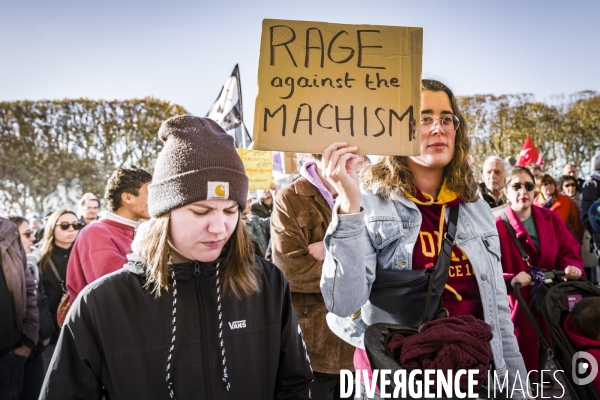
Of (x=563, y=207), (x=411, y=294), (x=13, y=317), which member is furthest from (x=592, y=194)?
(x=13, y=317)

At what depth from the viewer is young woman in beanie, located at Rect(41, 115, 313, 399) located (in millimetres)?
1666

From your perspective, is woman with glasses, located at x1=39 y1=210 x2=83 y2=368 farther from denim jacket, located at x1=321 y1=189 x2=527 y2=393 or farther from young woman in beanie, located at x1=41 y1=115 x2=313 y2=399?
denim jacket, located at x1=321 y1=189 x2=527 y2=393

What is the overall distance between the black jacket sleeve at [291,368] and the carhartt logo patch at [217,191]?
A: 18.8 inches

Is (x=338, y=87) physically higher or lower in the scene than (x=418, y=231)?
higher

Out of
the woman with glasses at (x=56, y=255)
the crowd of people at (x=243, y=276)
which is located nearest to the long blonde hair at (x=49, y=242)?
the woman with glasses at (x=56, y=255)

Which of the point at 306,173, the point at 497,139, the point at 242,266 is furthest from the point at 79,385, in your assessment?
the point at 497,139

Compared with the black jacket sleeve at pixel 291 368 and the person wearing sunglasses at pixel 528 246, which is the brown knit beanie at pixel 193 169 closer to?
the black jacket sleeve at pixel 291 368

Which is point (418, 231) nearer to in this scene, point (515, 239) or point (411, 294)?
point (411, 294)

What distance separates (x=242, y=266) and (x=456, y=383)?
84cm

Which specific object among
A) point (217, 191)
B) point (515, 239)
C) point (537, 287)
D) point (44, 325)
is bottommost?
point (44, 325)

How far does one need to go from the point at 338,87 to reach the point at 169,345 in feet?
3.61

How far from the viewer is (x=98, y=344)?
66.0 inches

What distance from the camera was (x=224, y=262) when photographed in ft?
6.15

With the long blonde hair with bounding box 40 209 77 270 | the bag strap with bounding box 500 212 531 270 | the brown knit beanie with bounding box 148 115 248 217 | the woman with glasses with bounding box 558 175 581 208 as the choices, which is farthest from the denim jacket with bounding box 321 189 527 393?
the woman with glasses with bounding box 558 175 581 208
